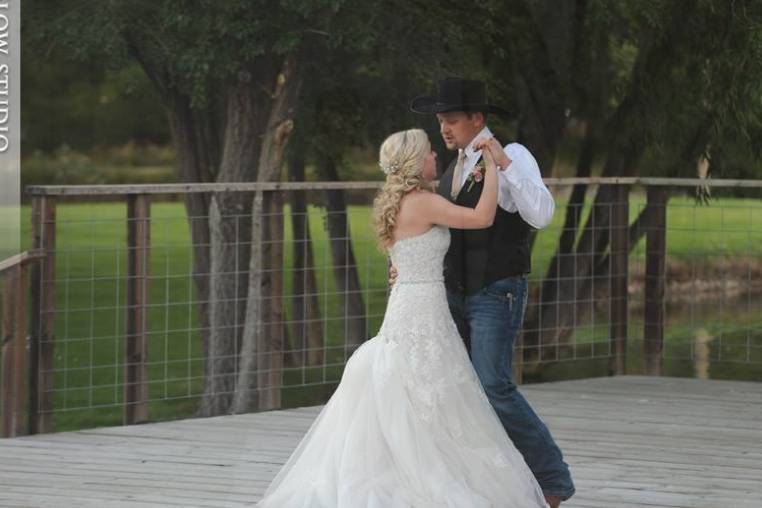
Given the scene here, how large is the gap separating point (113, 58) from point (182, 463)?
5.86 m

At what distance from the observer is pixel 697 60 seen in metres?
11.4

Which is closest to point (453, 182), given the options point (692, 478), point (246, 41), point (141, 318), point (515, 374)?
point (692, 478)

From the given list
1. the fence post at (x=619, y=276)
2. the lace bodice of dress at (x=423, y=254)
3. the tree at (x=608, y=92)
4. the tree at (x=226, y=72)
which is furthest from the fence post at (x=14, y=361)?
the tree at (x=608, y=92)

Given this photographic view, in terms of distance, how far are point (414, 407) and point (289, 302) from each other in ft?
44.7

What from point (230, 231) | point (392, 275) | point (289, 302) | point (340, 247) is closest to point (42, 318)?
point (392, 275)

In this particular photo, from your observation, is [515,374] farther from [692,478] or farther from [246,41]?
[246,41]

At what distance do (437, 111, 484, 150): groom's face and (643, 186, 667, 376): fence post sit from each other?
387 centimetres

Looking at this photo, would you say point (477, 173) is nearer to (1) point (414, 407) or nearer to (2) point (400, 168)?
(2) point (400, 168)

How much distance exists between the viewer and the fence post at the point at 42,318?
6.93 meters

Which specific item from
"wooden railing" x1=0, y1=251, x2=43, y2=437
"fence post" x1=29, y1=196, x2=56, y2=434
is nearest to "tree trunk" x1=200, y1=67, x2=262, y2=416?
"fence post" x1=29, y1=196, x2=56, y2=434

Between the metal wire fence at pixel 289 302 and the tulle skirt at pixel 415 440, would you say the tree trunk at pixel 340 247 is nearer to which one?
the metal wire fence at pixel 289 302

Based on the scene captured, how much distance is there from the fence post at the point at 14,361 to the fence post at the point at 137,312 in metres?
0.58

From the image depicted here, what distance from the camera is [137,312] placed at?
24.5ft

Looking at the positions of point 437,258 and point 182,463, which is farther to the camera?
point 182,463
